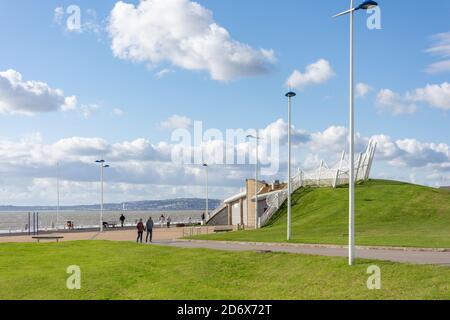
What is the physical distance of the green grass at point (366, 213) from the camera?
37.8 metres

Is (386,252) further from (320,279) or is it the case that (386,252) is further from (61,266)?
(61,266)

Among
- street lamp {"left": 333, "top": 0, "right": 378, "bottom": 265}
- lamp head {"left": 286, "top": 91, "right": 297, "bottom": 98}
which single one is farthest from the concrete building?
street lamp {"left": 333, "top": 0, "right": 378, "bottom": 265}

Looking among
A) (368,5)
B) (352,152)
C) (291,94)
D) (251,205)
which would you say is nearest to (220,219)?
(251,205)

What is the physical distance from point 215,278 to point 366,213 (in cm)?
2919

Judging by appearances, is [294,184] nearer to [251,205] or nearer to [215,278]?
[251,205]

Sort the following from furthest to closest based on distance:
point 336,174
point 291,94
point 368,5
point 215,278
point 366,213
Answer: point 336,174 < point 366,213 < point 291,94 < point 215,278 < point 368,5

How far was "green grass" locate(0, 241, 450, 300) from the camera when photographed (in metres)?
15.3

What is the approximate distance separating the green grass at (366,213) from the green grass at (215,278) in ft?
40.4

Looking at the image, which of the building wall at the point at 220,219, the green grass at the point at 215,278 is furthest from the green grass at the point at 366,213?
the green grass at the point at 215,278

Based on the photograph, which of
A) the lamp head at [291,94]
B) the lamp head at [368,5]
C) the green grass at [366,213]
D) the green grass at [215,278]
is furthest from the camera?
the green grass at [366,213]

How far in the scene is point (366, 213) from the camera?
149 ft

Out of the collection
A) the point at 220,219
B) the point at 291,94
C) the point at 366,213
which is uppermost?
the point at 291,94

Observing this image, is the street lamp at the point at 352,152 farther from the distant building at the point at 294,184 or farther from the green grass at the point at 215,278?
the distant building at the point at 294,184
